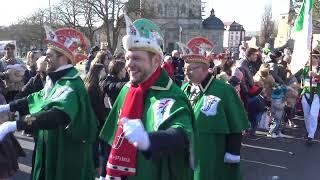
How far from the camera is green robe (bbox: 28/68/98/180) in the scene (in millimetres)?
4141

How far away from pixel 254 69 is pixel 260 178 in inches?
177

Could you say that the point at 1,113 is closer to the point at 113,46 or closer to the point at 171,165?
the point at 171,165

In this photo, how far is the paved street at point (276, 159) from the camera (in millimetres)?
7227

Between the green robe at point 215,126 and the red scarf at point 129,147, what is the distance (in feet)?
4.90

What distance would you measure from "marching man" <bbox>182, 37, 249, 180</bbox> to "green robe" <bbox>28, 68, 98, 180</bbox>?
107 centimetres

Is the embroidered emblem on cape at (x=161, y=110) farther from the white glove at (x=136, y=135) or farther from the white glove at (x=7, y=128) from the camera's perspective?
the white glove at (x=7, y=128)

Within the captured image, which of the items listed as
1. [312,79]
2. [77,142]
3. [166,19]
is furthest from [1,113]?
[166,19]

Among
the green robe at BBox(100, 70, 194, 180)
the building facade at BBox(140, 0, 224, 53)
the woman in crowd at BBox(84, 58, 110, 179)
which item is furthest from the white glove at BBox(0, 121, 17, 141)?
the building facade at BBox(140, 0, 224, 53)

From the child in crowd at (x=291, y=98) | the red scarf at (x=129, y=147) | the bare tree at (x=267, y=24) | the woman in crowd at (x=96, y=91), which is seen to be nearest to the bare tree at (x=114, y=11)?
the bare tree at (x=267, y=24)

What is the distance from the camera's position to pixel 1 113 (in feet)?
14.7

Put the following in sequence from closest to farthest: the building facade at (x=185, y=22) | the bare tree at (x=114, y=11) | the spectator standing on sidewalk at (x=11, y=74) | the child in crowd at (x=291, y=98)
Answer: the spectator standing on sidewalk at (x=11, y=74) < the child in crowd at (x=291, y=98) < the bare tree at (x=114, y=11) < the building facade at (x=185, y=22)

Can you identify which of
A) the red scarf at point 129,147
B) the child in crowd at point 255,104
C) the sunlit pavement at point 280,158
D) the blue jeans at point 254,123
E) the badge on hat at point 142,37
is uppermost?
the badge on hat at point 142,37

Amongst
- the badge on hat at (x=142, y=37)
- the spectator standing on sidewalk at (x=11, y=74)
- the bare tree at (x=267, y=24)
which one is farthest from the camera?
the bare tree at (x=267, y=24)

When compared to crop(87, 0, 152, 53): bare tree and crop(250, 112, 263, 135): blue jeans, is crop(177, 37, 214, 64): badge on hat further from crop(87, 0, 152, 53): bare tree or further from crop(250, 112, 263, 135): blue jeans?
crop(87, 0, 152, 53): bare tree
